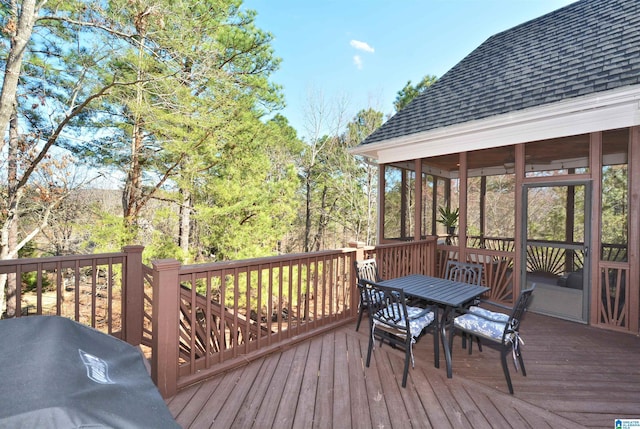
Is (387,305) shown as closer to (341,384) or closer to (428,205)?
(341,384)

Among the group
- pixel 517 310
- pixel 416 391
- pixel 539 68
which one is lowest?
pixel 416 391

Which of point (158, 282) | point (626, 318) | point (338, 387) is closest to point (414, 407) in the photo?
point (338, 387)

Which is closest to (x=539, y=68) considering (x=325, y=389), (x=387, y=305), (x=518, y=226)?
(x=518, y=226)

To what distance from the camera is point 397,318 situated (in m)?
2.65

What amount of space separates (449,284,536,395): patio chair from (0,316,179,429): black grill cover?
2.47 m

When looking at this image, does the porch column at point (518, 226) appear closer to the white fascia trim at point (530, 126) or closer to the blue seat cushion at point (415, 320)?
the white fascia trim at point (530, 126)

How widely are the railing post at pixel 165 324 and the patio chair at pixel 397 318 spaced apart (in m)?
1.62

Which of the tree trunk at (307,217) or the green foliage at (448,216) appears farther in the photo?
the tree trunk at (307,217)

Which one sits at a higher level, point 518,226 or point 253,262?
point 518,226

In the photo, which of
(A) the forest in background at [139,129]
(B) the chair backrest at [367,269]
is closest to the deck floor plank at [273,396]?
(B) the chair backrest at [367,269]

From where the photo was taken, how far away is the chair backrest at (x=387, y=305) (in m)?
2.48

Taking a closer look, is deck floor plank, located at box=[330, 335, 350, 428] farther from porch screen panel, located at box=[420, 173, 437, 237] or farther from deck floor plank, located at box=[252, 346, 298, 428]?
porch screen panel, located at box=[420, 173, 437, 237]

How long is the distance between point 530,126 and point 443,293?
3.23 m

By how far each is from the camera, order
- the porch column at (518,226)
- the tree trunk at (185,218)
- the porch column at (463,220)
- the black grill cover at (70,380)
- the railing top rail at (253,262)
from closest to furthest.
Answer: the black grill cover at (70,380), the railing top rail at (253,262), the porch column at (518,226), the porch column at (463,220), the tree trunk at (185,218)
